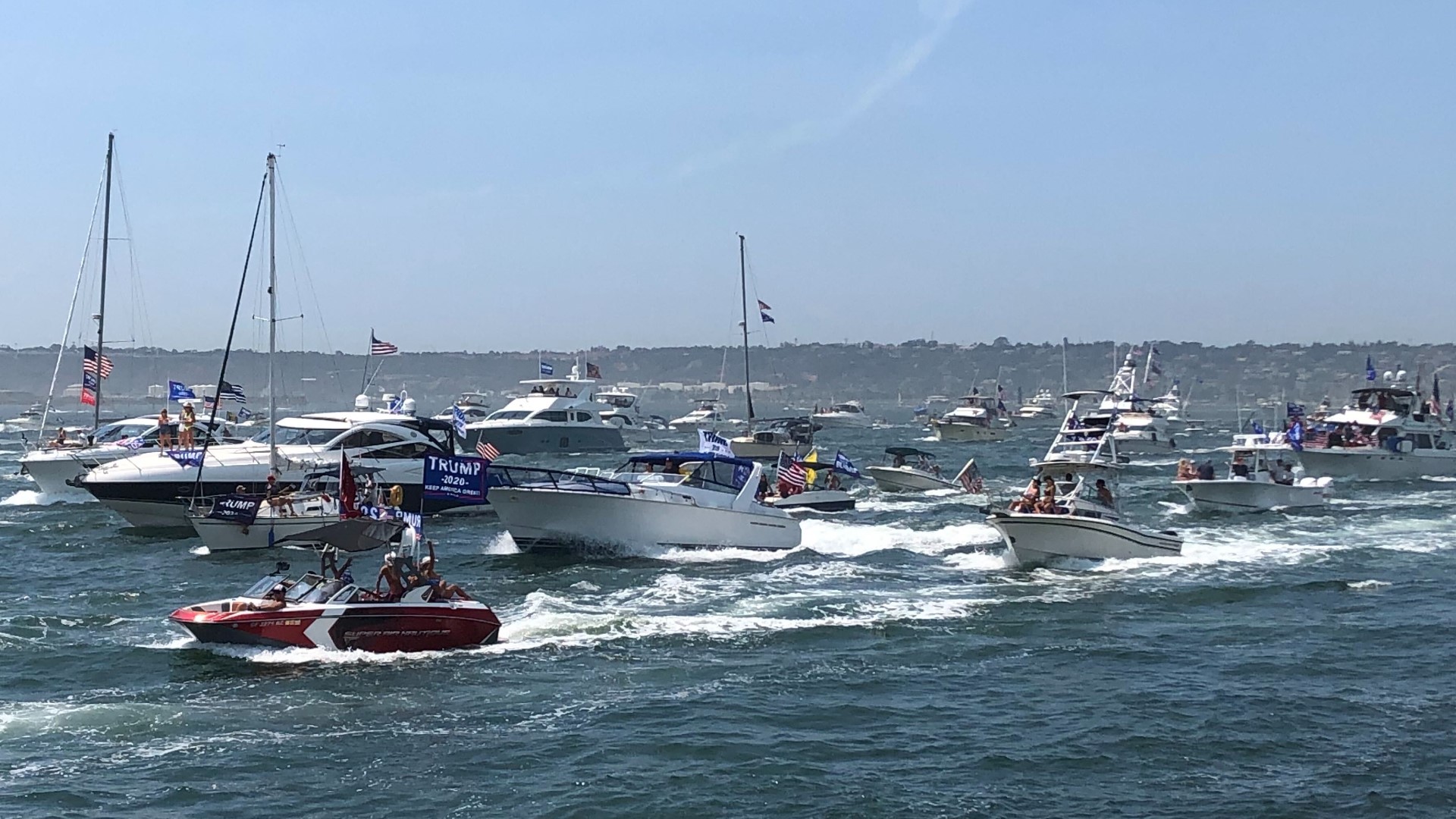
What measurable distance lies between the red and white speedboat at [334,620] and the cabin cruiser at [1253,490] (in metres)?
30.5

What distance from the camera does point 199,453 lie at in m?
40.4

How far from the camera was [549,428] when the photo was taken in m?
84.4

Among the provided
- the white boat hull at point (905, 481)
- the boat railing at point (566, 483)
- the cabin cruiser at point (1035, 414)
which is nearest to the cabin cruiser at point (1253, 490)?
the white boat hull at point (905, 481)

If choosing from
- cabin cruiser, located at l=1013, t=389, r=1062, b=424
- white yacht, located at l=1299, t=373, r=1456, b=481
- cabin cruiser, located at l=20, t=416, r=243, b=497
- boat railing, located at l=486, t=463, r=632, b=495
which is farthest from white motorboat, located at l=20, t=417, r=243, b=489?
cabin cruiser, located at l=1013, t=389, r=1062, b=424

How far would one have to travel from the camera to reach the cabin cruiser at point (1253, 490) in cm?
4628

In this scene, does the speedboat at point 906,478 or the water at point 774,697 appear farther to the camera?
the speedboat at point 906,478

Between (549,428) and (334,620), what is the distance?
205 ft

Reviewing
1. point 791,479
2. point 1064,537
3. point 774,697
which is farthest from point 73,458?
point 774,697

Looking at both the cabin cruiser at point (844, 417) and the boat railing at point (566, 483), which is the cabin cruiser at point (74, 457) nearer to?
the boat railing at point (566, 483)

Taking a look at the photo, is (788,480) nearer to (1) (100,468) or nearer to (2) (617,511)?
(2) (617,511)

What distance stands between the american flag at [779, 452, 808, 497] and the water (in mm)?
9122

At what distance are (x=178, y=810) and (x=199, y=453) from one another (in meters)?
26.6

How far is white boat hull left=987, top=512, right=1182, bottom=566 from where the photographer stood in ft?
103

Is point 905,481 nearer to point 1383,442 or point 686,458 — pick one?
point 686,458
